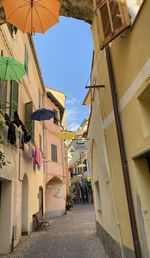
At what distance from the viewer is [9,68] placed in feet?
23.2

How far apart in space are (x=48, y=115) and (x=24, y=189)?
3.64 metres

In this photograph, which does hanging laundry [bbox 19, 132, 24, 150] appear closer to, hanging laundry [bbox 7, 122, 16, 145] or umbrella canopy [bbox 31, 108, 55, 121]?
umbrella canopy [bbox 31, 108, 55, 121]

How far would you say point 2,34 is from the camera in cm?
827

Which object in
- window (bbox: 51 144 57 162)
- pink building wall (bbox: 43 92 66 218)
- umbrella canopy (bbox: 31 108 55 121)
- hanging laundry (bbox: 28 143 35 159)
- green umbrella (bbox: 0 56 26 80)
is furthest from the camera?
window (bbox: 51 144 57 162)

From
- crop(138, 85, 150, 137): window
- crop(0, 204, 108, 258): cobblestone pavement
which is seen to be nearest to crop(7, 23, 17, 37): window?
crop(138, 85, 150, 137): window

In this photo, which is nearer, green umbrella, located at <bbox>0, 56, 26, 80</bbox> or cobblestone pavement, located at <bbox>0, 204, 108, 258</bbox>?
green umbrella, located at <bbox>0, 56, 26, 80</bbox>

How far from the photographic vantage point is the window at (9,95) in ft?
26.5

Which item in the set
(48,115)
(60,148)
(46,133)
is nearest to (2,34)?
(48,115)

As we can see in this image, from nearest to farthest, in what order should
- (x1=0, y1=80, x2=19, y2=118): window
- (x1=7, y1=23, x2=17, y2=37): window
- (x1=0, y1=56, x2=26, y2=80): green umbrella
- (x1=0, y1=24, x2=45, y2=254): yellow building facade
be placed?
(x1=0, y1=56, x2=26, y2=80): green umbrella < (x1=0, y1=24, x2=45, y2=254): yellow building facade < (x1=0, y1=80, x2=19, y2=118): window < (x1=7, y1=23, x2=17, y2=37): window

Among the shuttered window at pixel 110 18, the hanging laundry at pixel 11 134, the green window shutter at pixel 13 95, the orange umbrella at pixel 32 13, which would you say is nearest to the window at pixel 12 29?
the green window shutter at pixel 13 95

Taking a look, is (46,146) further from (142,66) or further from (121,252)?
(142,66)

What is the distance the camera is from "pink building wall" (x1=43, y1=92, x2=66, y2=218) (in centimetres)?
1809

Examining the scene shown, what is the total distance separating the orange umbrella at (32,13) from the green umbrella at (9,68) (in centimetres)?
155

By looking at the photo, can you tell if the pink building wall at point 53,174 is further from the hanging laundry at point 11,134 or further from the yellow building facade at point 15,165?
the hanging laundry at point 11,134
